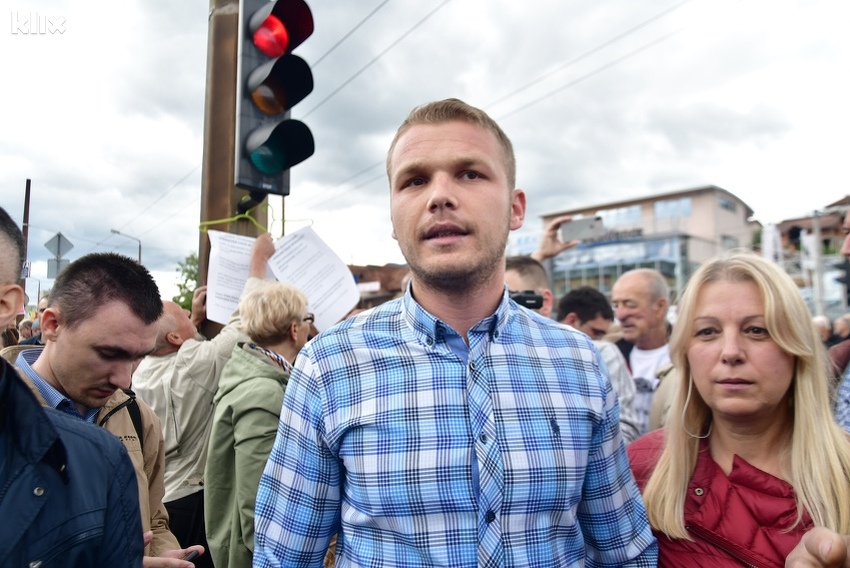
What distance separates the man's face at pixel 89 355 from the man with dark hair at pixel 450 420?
3.36 feet

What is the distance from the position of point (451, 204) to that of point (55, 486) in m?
1.11

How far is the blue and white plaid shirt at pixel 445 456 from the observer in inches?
56.0

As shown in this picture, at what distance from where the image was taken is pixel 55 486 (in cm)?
133

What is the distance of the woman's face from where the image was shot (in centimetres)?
184

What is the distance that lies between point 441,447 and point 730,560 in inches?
36.2

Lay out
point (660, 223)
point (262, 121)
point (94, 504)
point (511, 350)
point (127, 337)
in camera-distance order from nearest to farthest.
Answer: point (94, 504) → point (511, 350) → point (127, 337) → point (262, 121) → point (660, 223)

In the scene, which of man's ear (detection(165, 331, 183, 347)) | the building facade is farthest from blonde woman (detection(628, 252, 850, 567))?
the building facade

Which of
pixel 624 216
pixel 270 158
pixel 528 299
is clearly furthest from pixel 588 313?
pixel 624 216

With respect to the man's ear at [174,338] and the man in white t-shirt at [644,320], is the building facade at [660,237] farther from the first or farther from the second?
the man's ear at [174,338]

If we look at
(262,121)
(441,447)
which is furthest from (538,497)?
(262,121)

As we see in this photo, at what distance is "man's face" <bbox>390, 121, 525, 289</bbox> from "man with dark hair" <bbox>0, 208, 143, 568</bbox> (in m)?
0.90

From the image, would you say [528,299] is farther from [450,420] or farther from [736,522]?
[450,420]

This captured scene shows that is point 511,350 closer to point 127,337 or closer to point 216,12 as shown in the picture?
point 127,337

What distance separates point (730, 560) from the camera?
1.70 metres
